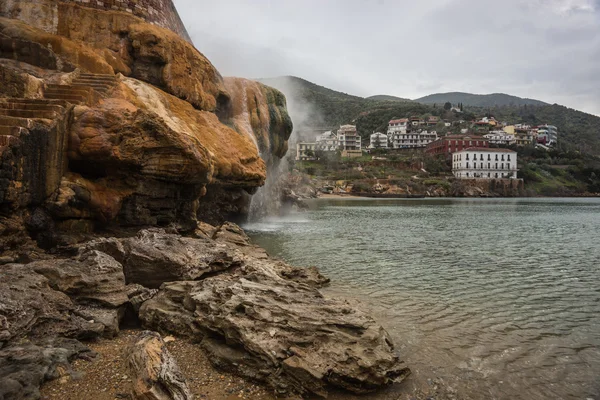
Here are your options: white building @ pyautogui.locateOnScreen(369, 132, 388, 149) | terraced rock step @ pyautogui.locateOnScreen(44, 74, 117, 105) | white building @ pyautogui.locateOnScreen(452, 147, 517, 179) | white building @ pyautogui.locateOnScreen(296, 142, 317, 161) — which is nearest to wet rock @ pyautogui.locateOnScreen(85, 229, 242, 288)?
terraced rock step @ pyautogui.locateOnScreen(44, 74, 117, 105)

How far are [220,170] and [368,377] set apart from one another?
1793 cm

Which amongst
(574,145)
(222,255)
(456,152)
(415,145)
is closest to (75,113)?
(222,255)

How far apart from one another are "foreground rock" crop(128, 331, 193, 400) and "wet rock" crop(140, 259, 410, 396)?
54.4 inches

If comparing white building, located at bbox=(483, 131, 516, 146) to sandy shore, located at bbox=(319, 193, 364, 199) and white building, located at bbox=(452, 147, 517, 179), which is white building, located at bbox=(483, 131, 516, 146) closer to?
white building, located at bbox=(452, 147, 517, 179)

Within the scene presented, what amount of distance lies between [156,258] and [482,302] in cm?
1063

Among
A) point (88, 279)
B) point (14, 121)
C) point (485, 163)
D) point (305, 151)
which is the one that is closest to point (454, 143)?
point (485, 163)

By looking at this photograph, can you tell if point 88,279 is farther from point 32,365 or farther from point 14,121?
point 14,121

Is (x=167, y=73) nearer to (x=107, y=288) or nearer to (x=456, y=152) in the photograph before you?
(x=107, y=288)

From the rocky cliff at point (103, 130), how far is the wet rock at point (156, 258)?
3.25 m

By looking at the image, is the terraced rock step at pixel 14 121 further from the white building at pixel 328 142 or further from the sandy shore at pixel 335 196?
the white building at pixel 328 142

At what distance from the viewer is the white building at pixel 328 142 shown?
15575 centimetres

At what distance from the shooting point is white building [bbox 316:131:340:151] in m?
156

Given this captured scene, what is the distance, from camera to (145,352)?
6625mm

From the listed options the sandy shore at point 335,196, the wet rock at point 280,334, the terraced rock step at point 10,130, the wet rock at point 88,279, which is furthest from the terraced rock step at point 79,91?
the sandy shore at point 335,196
